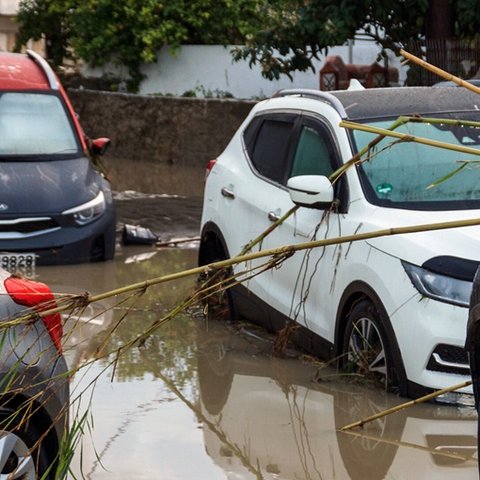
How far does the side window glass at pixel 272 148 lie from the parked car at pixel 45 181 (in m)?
2.98

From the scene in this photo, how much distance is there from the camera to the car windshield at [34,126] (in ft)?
44.0

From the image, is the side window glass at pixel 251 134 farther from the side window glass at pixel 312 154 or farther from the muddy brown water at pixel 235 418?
the muddy brown water at pixel 235 418

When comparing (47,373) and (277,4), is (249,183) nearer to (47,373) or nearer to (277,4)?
(47,373)

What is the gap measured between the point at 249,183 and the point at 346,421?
2.58 m

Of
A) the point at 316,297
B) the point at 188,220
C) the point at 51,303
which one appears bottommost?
the point at 188,220

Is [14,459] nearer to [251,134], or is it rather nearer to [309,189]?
[309,189]

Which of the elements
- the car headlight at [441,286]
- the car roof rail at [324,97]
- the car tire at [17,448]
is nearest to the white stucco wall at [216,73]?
the car roof rail at [324,97]

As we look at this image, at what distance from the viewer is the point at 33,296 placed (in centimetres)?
566

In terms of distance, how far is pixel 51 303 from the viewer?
5.09 metres

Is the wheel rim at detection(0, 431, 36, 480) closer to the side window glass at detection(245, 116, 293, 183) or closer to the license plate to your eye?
the side window glass at detection(245, 116, 293, 183)

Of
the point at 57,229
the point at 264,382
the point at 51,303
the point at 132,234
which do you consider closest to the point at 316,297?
the point at 264,382

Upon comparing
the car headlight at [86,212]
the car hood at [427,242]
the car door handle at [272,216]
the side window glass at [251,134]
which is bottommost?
the car headlight at [86,212]

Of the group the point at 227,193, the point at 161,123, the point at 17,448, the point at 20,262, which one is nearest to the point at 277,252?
the point at 17,448

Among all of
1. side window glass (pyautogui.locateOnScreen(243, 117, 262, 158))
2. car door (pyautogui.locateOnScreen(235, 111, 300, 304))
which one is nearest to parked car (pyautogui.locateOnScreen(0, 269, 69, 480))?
car door (pyautogui.locateOnScreen(235, 111, 300, 304))
